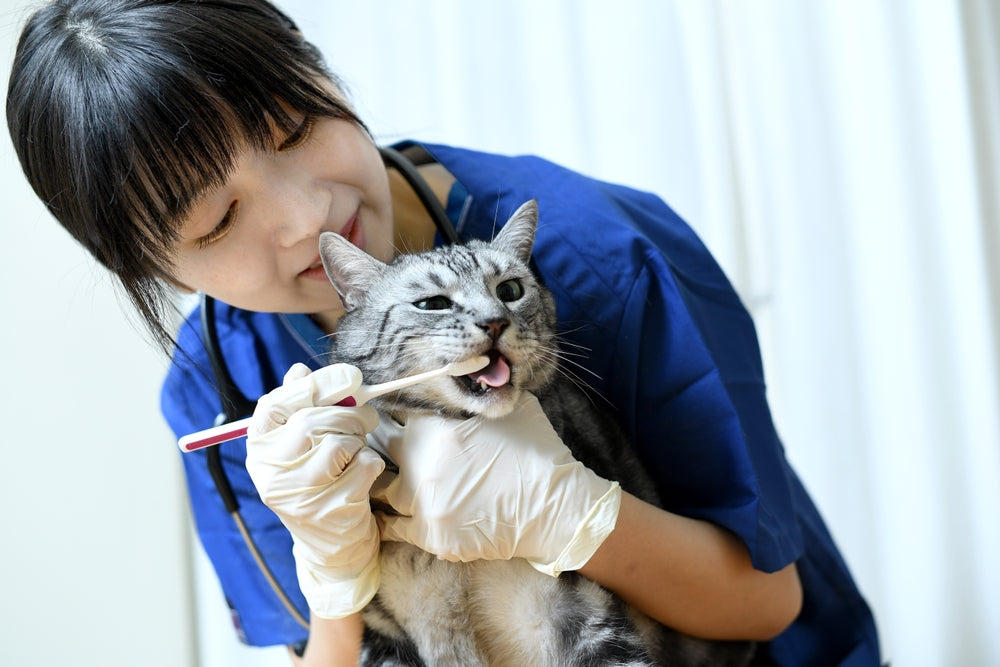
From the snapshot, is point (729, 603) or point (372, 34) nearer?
point (729, 603)

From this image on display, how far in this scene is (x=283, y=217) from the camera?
2.95 feet

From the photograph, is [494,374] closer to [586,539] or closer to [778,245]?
[586,539]

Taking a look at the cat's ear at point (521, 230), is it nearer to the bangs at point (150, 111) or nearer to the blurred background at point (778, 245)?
the bangs at point (150, 111)

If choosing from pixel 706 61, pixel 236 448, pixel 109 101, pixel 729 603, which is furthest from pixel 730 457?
pixel 706 61

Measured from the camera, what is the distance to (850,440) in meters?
1.86

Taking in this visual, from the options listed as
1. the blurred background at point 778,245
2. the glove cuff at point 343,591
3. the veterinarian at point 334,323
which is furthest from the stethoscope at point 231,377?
the blurred background at point 778,245

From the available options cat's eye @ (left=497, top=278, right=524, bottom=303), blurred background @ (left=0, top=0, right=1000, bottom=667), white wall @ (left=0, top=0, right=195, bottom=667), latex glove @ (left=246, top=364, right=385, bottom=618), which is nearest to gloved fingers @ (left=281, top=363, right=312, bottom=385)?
latex glove @ (left=246, top=364, right=385, bottom=618)

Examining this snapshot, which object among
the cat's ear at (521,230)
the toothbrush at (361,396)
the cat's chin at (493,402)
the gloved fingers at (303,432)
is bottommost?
the cat's chin at (493,402)

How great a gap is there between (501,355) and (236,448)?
1.62 feet

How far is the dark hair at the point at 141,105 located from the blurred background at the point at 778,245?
2.64 feet

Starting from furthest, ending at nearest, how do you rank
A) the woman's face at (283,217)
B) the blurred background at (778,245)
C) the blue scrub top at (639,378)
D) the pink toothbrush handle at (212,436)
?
the blurred background at (778,245), the blue scrub top at (639,378), the woman's face at (283,217), the pink toothbrush handle at (212,436)

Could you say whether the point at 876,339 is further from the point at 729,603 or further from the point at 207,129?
the point at 207,129

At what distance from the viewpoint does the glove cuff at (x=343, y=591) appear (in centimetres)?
88

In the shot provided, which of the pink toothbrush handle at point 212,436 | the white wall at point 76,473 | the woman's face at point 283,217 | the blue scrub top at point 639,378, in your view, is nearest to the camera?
the pink toothbrush handle at point 212,436
